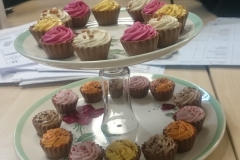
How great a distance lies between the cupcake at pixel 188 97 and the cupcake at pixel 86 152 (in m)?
0.24

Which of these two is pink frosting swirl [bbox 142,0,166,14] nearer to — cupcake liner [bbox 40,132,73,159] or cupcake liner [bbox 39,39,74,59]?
cupcake liner [bbox 39,39,74,59]

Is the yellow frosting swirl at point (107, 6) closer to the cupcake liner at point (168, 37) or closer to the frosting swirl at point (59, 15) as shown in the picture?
the frosting swirl at point (59, 15)

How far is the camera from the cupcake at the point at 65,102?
0.88m

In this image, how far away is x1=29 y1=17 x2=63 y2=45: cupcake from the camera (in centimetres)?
76

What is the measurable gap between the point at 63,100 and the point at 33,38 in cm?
16

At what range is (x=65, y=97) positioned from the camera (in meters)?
0.89

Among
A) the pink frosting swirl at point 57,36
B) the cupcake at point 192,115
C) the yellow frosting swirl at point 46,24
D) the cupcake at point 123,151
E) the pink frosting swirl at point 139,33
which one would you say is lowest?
the cupcake at point 192,115

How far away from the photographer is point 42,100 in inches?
37.2

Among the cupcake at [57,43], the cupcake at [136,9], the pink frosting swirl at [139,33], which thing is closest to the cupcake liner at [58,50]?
the cupcake at [57,43]

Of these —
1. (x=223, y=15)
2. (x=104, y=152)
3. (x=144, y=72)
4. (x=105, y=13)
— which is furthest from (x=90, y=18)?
(x=223, y=15)

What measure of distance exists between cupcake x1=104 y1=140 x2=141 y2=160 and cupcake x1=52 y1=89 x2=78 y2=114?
0.23 metres

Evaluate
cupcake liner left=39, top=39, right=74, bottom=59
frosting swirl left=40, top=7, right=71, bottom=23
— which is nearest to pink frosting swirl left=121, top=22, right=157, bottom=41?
cupcake liner left=39, top=39, right=74, bottom=59

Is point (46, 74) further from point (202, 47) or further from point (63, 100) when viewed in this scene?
point (202, 47)

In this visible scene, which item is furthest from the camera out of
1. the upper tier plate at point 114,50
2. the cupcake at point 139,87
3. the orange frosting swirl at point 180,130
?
the cupcake at point 139,87
